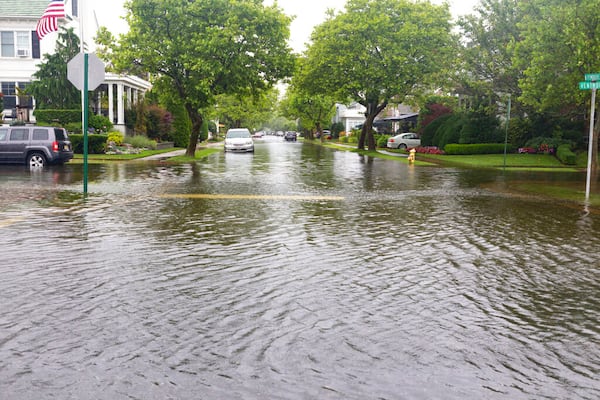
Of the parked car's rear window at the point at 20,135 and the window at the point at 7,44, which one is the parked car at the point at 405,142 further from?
the parked car's rear window at the point at 20,135

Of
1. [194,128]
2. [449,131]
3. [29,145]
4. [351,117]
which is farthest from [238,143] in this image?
[351,117]

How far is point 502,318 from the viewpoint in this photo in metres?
5.71

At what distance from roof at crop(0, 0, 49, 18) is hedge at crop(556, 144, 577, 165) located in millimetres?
33379

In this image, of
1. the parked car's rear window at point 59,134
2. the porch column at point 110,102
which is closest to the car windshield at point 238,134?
the porch column at point 110,102

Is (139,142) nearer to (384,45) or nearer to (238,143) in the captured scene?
(238,143)

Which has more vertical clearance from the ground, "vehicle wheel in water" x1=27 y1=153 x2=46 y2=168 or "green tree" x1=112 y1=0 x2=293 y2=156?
"green tree" x1=112 y1=0 x2=293 y2=156

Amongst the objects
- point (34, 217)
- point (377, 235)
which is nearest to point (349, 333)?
point (377, 235)

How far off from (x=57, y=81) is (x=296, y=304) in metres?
35.8

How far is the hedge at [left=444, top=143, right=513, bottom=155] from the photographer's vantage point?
39719mm

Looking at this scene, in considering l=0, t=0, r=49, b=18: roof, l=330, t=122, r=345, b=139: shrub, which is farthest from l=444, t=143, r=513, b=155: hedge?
l=330, t=122, r=345, b=139: shrub

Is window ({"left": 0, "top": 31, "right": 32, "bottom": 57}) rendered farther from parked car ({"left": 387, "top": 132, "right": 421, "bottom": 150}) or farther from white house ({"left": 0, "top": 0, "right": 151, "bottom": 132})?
parked car ({"left": 387, "top": 132, "right": 421, "bottom": 150})

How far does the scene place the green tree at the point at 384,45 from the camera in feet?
140

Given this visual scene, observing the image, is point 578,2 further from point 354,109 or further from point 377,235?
point 354,109

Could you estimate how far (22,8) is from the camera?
42.1 meters
